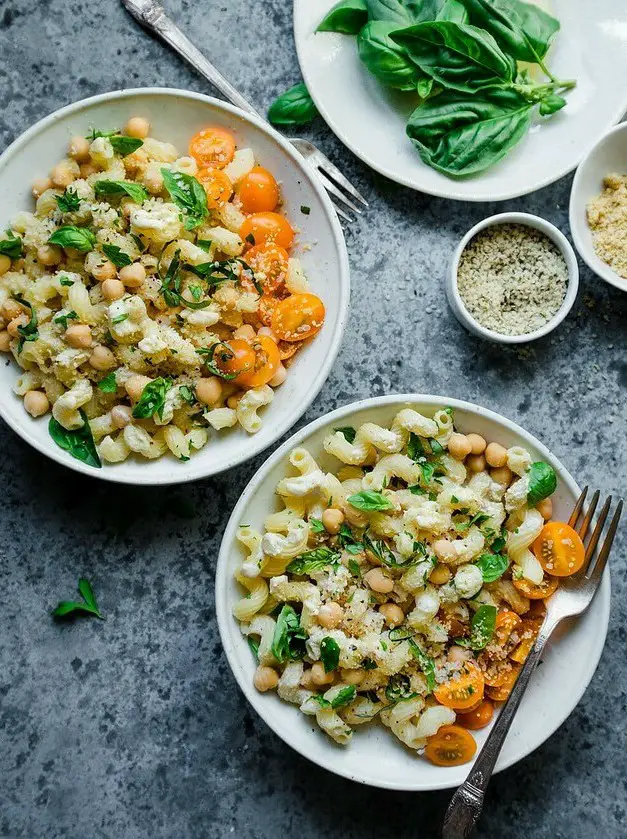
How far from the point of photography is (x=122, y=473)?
216 cm

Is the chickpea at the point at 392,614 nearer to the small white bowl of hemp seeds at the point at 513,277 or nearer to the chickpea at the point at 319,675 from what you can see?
the chickpea at the point at 319,675

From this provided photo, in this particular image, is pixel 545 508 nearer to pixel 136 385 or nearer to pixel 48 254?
pixel 136 385

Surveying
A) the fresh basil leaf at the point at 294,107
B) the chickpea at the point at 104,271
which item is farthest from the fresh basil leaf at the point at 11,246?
the fresh basil leaf at the point at 294,107

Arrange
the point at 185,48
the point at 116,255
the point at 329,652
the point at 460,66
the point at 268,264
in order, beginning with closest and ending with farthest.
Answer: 1. the point at 329,652
2. the point at 116,255
3. the point at 268,264
4. the point at 460,66
5. the point at 185,48

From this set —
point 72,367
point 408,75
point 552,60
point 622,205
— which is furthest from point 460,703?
point 552,60

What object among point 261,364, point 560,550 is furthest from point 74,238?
point 560,550

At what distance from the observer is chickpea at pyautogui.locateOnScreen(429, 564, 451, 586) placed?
2.05 metres

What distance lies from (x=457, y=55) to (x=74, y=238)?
1.19m

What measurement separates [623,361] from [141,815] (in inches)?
78.7

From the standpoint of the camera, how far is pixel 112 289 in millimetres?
2033

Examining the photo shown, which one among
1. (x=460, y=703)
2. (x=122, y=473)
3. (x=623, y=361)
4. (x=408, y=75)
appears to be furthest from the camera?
(x=623, y=361)

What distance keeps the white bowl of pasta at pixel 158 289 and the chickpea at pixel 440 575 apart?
21.3 inches

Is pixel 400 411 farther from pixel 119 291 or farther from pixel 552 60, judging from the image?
pixel 552 60

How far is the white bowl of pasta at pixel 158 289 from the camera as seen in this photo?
2076mm
